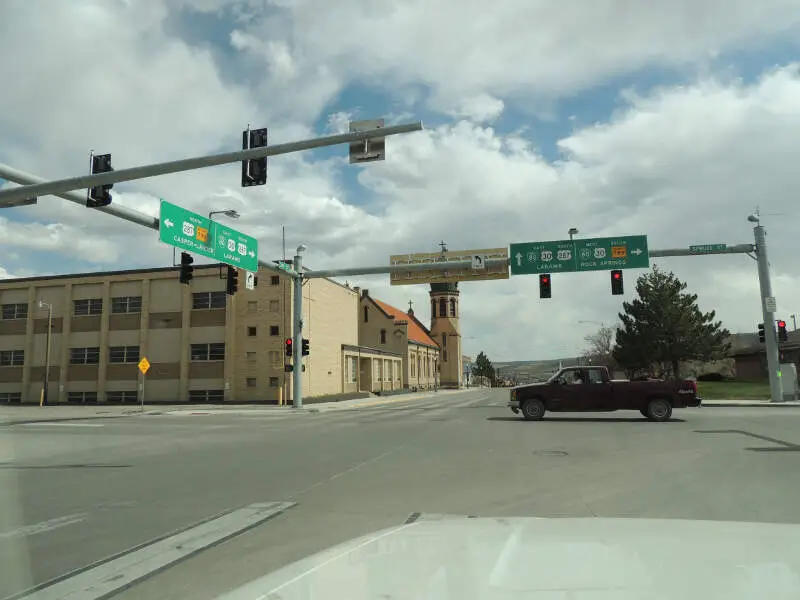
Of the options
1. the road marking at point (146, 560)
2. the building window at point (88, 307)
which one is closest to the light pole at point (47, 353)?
the building window at point (88, 307)

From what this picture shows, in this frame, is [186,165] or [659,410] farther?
[659,410]

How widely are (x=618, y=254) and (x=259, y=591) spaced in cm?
2790

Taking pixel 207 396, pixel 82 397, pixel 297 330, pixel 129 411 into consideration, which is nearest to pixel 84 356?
pixel 82 397

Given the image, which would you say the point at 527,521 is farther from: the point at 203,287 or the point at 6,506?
the point at 203,287

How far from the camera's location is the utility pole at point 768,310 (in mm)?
29453

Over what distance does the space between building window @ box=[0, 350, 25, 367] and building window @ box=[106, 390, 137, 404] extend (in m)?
8.82

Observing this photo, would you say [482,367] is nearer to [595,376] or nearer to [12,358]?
[12,358]

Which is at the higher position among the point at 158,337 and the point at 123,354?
the point at 158,337

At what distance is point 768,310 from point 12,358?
5320 centimetres

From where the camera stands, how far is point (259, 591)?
128 inches

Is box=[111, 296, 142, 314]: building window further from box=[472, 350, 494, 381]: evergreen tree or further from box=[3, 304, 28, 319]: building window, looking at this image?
box=[472, 350, 494, 381]: evergreen tree

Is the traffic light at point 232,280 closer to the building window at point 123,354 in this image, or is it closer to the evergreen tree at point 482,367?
the building window at point 123,354

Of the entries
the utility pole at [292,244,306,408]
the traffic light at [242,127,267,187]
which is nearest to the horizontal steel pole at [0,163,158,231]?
the traffic light at [242,127,267,187]

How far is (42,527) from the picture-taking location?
700 centimetres
